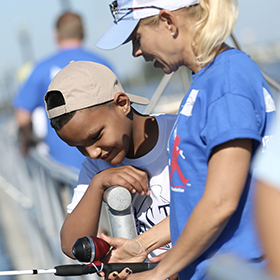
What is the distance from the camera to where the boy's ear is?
183cm

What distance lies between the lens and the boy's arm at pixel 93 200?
69.4 inches

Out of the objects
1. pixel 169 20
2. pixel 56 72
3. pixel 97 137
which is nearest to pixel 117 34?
pixel 169 20

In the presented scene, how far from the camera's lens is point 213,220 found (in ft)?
4.00

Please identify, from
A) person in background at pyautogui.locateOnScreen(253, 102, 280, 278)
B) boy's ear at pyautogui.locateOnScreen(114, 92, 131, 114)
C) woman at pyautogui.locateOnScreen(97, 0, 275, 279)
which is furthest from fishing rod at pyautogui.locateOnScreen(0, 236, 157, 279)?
person in background at pyautogui.locateOnScreen(253, 102, 280, 278)

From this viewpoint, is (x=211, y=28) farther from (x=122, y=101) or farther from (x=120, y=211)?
(x=120, y=211)

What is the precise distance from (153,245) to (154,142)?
42 cm

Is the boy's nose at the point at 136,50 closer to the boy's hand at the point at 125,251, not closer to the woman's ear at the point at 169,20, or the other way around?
the woman's ear at the point at 169,20

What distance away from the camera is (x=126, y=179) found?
5.70ft

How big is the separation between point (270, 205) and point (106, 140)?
3.40 ft

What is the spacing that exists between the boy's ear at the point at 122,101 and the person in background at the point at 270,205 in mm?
1057

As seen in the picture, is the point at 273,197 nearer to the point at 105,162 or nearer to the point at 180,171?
the point at 180,171

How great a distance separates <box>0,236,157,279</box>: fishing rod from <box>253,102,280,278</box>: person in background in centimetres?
83

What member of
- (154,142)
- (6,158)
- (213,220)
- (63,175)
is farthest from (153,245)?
(6,158)

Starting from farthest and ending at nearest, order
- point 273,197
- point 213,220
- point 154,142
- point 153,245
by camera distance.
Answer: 1. point 154,142
2. point 153,245
3. point 213,220
4. point 273,197
